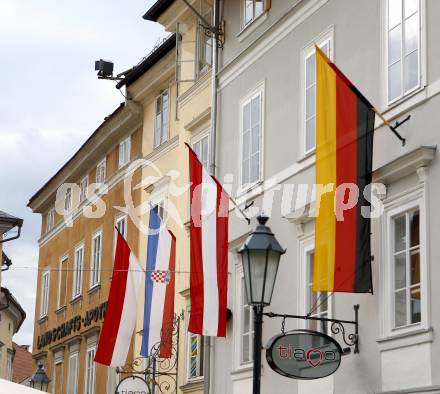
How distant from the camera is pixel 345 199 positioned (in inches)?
557

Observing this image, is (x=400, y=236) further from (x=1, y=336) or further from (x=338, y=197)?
(x=1, y=336)

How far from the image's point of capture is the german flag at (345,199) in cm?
1406

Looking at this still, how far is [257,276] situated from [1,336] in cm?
3787

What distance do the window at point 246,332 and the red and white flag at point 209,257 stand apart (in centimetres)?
129

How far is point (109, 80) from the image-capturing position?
2916cm

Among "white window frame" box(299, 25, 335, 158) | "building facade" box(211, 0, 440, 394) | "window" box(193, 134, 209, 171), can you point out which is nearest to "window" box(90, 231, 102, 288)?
"window" box(193, 134, 209, 171)

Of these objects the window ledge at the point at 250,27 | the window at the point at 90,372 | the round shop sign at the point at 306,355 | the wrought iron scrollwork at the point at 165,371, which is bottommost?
the round shop sign at the point at 306,355

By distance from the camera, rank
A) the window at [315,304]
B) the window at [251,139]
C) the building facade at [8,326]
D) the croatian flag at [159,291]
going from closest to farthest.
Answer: the window at [315,304] < the window at [251,139] < the croatian flag at [159,291] < the building facade at [8,326]

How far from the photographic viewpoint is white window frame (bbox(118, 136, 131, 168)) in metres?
28.5

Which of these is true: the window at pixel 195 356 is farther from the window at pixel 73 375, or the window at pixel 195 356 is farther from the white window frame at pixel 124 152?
the window at pixel 73 375

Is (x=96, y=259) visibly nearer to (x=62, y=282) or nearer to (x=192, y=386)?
(x=62, y=282)

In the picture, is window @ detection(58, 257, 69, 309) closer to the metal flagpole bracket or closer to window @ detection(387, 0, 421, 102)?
the metal flagpole bracket

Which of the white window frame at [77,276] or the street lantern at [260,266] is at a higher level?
the white window frame at [77,276]

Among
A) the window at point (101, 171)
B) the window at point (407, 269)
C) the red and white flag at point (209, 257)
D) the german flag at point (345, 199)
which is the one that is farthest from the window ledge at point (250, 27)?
the window at point (101, 171)
